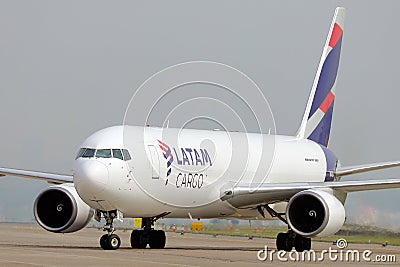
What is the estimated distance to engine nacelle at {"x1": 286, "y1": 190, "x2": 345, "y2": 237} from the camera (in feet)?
96.4

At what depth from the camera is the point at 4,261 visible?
21844 mm

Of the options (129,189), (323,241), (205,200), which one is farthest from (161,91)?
(323,241)

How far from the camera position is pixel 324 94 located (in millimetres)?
39938

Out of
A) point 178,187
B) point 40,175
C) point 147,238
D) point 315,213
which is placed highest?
point 40,175

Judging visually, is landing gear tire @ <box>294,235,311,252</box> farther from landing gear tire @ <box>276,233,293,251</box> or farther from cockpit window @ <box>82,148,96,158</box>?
cockpit window @ <box>82,148,96,158</box>

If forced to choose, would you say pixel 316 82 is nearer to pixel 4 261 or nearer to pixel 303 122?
pixel 303 122

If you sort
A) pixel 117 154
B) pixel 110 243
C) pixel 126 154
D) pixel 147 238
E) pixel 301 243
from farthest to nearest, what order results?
pixel 301 243
pixel 147 238
pixel 126 154
pixel 117 154
pixel 110 243

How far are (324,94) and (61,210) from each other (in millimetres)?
13649

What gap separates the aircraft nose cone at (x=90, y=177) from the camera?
2770 centimetres

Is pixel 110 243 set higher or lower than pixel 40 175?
lower

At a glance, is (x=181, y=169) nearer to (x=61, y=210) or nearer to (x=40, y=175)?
(x=61, y=210)

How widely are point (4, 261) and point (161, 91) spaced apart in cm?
1456

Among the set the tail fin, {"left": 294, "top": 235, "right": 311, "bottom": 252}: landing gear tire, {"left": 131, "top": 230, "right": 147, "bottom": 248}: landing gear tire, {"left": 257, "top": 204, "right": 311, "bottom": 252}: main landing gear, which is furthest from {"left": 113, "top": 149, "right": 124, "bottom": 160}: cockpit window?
the tail fin

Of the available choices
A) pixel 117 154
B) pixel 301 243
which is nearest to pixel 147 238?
pixel 117 154
